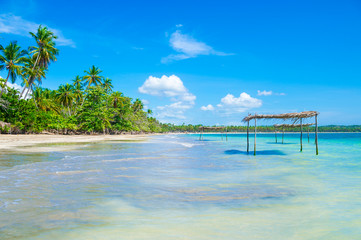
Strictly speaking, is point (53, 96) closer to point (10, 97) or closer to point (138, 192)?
point (10, 97)

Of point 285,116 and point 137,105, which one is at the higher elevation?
point 137,105

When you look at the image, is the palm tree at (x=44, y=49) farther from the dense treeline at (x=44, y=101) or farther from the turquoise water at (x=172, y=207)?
the turquoise water at (x=172, y=207)

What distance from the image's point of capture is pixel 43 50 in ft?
109

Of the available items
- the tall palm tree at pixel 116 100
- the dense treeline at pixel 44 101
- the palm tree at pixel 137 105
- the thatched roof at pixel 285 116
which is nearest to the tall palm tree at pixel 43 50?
the dense treeline at pixel 44 101

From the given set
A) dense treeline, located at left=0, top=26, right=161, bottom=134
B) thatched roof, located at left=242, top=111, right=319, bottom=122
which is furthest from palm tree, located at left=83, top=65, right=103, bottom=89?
thatched roof, located at left=242, top=111, right=319, bottom=122

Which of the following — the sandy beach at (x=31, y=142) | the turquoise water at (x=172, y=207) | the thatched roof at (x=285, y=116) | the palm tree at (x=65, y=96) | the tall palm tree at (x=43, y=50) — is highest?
the tall palm tree at (x=43, y=50)

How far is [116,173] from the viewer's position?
8500 mm

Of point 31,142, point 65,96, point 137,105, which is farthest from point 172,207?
point 137,105

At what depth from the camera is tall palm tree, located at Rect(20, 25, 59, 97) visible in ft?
108

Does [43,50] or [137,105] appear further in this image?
[137,105]

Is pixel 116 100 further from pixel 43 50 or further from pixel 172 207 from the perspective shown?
pixel 172 207

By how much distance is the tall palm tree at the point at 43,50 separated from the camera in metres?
32.8

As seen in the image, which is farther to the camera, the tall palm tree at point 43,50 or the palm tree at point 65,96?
the palm tree at point 65,96

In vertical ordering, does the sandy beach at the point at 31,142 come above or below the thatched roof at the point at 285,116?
below
